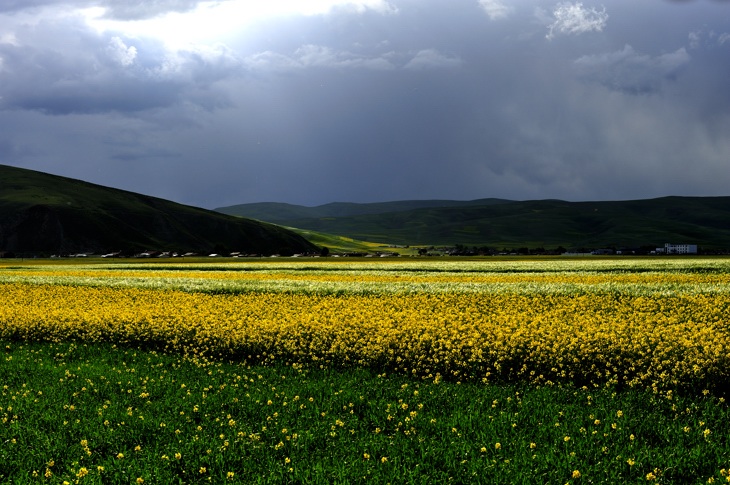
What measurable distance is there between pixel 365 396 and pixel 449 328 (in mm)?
6017

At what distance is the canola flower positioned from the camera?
46.5 feet

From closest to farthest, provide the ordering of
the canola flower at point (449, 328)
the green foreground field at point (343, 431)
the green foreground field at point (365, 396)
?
1. the green foreground field at point (343, 431)
2. the green foreground field at point (365, 396)
3. the canola flower at point (449, 328)

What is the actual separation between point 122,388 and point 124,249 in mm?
182963

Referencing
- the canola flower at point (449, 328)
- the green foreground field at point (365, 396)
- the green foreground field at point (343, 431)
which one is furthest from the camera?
the canola flower at point (449, 328)

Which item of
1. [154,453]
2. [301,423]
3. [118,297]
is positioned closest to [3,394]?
[154,453]

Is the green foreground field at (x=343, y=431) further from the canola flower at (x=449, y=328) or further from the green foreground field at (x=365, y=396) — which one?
the canola flower at (x=449, y=328)

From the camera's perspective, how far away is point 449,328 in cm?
1792

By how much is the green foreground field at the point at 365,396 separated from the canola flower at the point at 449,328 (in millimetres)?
74

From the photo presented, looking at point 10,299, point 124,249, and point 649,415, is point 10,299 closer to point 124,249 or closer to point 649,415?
point 649,415

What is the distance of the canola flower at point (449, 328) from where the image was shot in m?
14.2

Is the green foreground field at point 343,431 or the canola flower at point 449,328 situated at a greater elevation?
the canola flower at point 449,328

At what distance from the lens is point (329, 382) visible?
14000 millimetres

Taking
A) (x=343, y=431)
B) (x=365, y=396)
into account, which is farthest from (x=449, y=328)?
(x=343, y=431)

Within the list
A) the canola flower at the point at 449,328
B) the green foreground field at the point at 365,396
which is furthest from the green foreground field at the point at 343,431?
the canola flower at the point at 449,328
